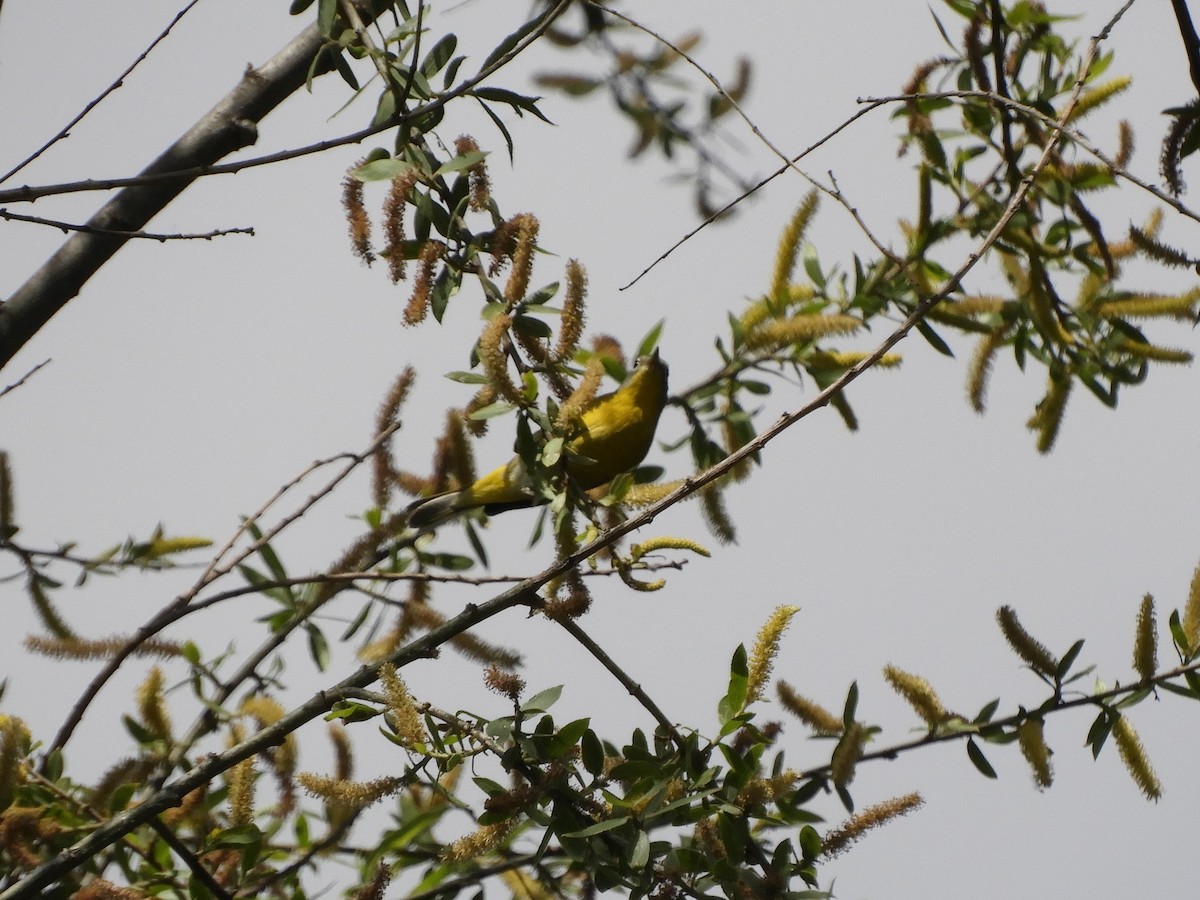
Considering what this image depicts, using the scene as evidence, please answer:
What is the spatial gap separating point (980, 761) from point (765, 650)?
26.2 inches

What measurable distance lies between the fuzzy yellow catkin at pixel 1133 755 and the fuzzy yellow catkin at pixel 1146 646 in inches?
4.3

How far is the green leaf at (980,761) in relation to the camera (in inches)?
99.5

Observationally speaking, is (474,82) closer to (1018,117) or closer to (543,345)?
(543,345)

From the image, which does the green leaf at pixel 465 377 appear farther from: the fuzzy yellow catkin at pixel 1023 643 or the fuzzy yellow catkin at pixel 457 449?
the fuzzy yellow catkin at pixel 1023 643

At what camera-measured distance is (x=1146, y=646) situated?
2.44 metres

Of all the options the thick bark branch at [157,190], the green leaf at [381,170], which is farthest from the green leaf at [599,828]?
the green leaf at [381,170]

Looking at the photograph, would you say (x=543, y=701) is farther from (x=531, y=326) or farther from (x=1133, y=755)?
(x=1133, y=755)

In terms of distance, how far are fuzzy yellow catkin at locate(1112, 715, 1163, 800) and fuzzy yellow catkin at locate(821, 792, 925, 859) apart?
1.75ft

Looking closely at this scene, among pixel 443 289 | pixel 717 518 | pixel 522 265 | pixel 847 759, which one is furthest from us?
pixel 717 518

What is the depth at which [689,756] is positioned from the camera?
2.23 meters

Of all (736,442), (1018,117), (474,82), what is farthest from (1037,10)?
(474,82)

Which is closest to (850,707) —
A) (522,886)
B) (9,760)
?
(522,886)

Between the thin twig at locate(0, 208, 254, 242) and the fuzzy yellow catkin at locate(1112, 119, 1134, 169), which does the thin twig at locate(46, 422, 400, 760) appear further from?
the fuzzy yellow catkin at locate(1112, 119, 1134, 169)

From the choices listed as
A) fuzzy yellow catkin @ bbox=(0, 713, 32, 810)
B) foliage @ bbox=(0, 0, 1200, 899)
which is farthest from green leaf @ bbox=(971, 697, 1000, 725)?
fuzzy yellow catkin @ bbox=(0, 713, 32, 810)
